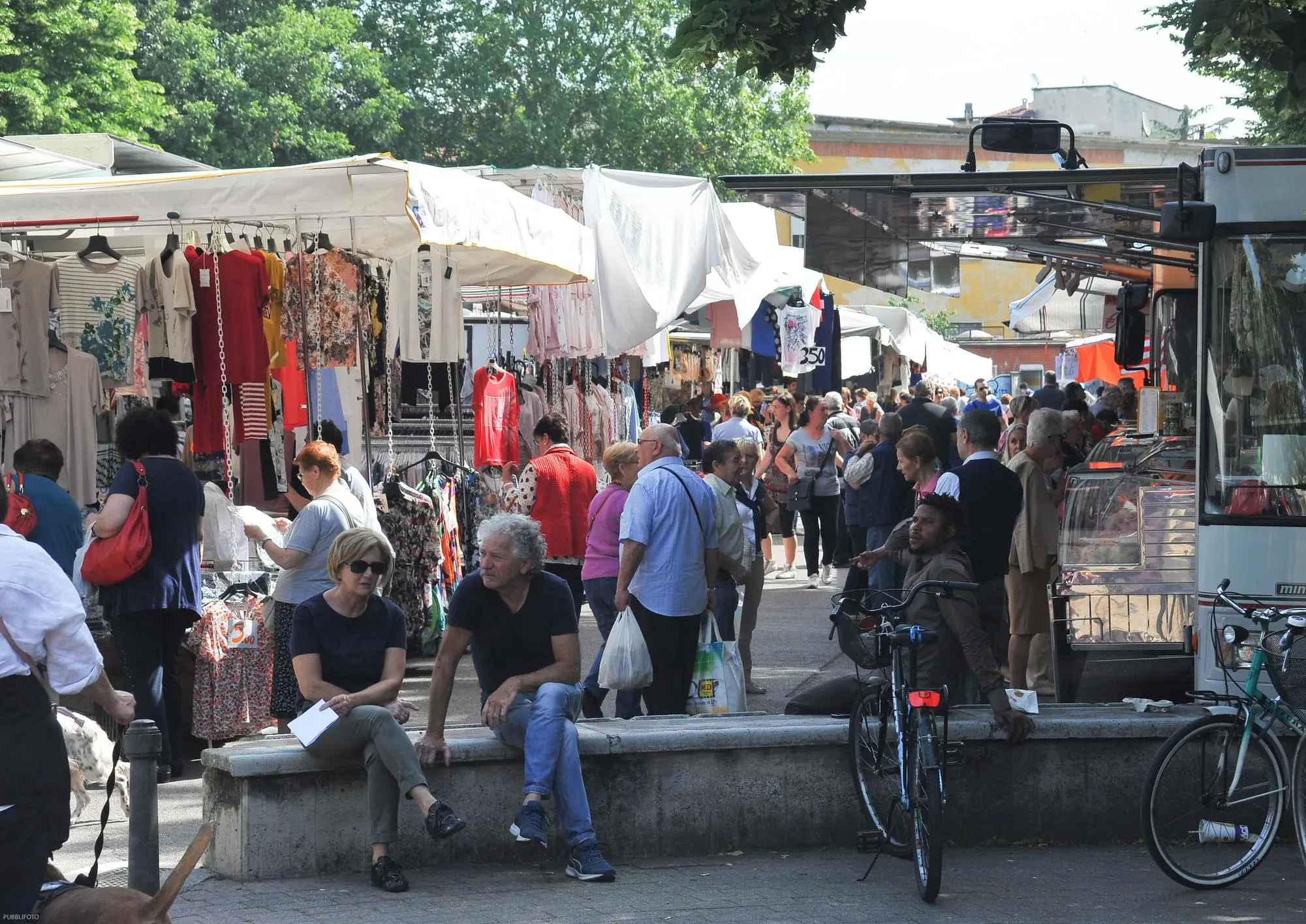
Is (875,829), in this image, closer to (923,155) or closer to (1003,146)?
(1003,146)

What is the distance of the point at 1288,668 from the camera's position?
6742 mm

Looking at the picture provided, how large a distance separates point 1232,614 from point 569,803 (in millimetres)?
3183

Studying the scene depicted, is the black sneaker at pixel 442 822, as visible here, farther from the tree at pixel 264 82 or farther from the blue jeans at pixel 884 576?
the tree at pixel 264 82

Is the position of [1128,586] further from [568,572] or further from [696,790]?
[568,572]

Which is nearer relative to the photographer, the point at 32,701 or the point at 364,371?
the point at 32,701

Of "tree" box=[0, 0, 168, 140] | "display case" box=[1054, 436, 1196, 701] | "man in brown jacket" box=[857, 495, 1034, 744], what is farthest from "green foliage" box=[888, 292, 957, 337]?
"man in brown jacket" box=[857, 495, 1034, 744]

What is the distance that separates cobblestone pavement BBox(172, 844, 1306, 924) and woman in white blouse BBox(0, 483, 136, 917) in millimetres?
1630

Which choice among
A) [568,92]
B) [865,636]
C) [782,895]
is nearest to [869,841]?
[782,895]

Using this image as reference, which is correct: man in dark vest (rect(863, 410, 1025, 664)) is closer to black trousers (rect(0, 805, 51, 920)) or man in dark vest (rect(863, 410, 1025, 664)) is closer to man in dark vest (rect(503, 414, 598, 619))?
man in dark vest (rect(503, 414, 598, 619))

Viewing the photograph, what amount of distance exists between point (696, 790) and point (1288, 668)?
2.53 metres

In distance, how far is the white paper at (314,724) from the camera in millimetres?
6508

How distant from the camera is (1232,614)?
7.48 m

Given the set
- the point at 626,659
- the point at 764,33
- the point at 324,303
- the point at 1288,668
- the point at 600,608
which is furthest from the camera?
the point at 324,303

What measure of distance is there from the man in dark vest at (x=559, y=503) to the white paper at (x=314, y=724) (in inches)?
146
